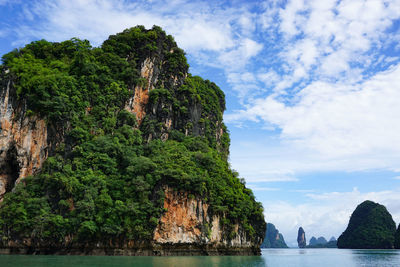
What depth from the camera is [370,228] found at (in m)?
63.0

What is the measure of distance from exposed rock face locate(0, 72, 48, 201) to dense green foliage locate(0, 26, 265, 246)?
0.69 m

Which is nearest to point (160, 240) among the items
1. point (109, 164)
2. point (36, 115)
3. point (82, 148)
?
point (109, 164)

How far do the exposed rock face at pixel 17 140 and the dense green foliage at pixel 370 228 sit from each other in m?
59.3

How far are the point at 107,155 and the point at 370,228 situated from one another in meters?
55.9

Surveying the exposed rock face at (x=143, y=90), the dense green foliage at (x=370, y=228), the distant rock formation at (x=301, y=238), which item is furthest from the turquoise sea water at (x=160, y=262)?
the distant rock formation at (x=301, y=238)

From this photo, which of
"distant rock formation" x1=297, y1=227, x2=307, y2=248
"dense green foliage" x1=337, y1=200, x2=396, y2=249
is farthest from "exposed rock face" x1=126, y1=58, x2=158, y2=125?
"distant rock formation" x1=297, y1=227, x2=307, y2=248

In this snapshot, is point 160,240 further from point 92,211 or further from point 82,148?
point 82,148

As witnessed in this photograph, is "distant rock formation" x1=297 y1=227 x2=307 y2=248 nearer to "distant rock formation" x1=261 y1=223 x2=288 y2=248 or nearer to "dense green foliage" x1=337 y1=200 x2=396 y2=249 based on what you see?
"distant rock formation" x1=261 y1=223 x2=288 y2=248

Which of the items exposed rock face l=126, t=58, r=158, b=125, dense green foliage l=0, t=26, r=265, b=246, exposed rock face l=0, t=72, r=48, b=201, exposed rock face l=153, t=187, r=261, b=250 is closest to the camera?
dense green foliage l=0, t=26, r=265, b=246

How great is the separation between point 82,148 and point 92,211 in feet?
Result: 18.8

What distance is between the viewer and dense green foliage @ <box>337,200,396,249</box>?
60719mm

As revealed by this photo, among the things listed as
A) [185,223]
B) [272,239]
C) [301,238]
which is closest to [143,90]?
[185,223]

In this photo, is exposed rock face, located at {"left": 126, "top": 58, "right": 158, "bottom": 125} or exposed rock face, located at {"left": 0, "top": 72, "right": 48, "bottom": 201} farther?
exposed rock face, located at {"left": 126, "top": 58, "right": 158, "bottom": 125}

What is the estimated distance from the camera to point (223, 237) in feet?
93.1
